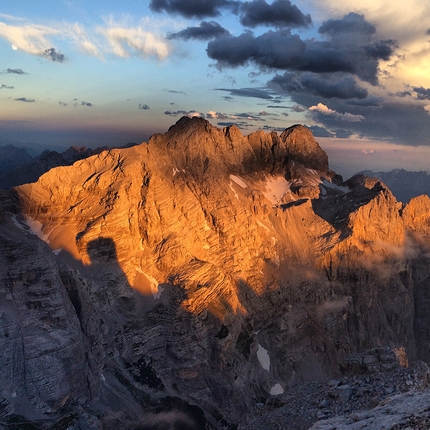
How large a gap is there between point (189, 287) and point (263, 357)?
2445cm

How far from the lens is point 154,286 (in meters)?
86.6

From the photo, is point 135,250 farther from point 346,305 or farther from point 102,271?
point 346,305

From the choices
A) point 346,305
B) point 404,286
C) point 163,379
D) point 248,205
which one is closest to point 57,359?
point 163,379

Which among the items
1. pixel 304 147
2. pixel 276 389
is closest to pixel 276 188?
pixel 304 147

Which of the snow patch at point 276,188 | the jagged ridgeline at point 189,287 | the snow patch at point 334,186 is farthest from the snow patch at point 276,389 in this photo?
the snow patch at point 334,186

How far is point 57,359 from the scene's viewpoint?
57906mm

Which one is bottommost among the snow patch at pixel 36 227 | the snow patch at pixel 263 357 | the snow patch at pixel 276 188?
the snow patch at pixel 263 357

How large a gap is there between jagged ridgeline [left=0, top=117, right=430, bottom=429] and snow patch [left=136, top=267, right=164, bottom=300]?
0.30 m

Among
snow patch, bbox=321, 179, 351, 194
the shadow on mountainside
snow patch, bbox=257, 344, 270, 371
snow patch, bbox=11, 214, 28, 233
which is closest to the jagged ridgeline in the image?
the shadow on mountainside

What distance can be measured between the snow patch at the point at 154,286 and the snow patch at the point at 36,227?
18128 mm

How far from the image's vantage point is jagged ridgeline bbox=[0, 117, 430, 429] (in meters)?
59.7

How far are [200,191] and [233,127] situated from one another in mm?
35126

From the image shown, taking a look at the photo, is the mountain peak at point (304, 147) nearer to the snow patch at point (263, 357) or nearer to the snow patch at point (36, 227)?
the snow patch at point (263, 357)

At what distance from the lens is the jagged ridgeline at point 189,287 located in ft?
196
